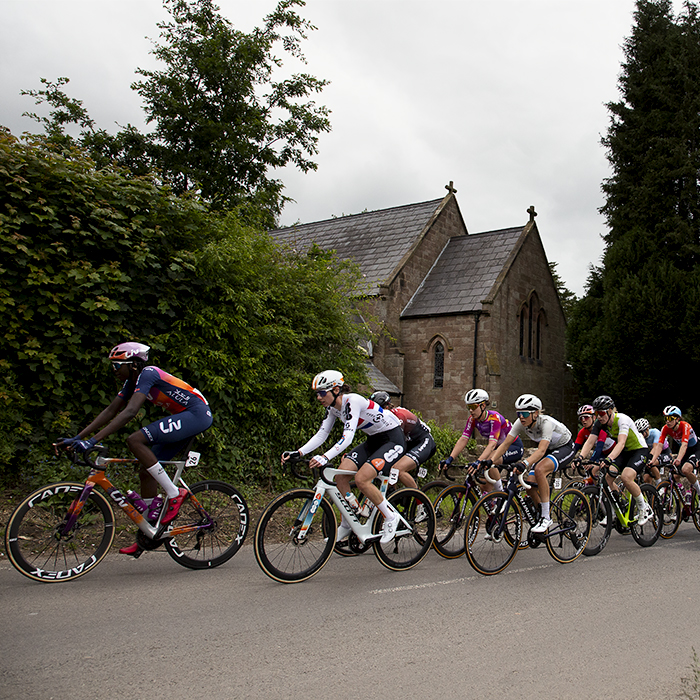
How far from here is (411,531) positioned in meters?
6.65

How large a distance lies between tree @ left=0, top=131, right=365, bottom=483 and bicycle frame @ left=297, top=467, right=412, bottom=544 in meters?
3.73

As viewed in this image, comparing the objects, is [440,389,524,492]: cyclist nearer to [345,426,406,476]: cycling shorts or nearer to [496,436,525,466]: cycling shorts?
[496,436,525,466]: cycling shorts

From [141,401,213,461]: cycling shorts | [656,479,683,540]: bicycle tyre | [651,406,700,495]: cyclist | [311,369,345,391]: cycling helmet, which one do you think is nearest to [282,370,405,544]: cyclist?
[311,369,345,391]: cycling helmet

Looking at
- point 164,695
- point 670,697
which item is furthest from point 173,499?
point 670,697

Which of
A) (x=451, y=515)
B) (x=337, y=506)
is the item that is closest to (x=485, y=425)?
(x=451, y=515)

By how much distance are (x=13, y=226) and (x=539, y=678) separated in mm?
7309

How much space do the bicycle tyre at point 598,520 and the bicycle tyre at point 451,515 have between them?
1.67 metres

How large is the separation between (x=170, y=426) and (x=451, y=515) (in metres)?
3.34

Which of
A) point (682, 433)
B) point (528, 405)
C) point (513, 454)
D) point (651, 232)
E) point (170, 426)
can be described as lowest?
point (513, 454)

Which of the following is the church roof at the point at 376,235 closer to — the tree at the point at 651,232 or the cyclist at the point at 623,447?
the tree at the point at 651,232

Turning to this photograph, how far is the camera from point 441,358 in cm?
2722

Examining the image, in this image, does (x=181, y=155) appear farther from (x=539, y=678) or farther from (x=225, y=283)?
(x=539, y=678)

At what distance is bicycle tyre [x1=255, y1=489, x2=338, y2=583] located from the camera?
19.0 ft

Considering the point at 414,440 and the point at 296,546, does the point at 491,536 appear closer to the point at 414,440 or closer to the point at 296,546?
the point at 414,440
